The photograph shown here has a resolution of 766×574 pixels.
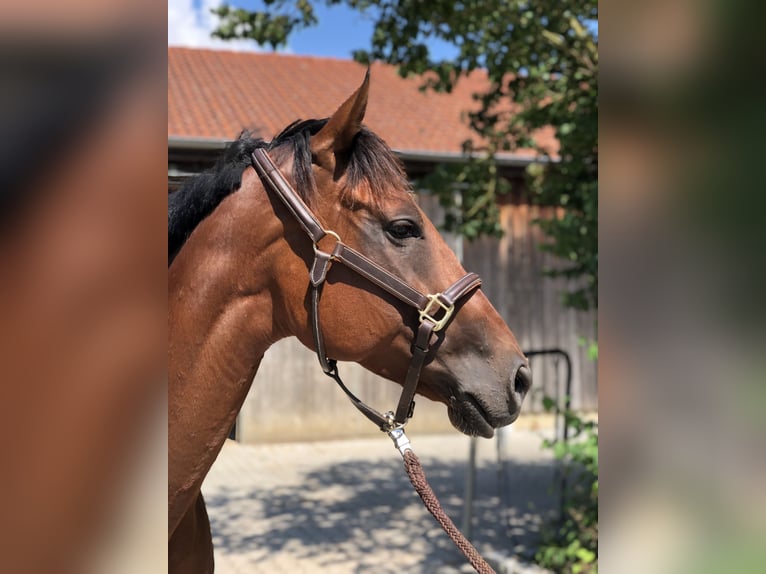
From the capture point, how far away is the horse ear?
1.54m

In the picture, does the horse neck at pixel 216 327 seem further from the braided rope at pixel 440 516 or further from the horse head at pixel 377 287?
the braided rope at pixel 440 516

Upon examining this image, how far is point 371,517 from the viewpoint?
5.98m

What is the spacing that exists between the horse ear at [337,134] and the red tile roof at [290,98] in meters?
7.00

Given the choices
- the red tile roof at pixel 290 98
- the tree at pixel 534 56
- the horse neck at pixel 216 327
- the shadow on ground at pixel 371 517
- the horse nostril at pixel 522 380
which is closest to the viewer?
the horse neck at pixel 216 327

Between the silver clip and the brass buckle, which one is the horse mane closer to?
the brass buckle

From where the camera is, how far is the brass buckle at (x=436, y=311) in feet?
5.15

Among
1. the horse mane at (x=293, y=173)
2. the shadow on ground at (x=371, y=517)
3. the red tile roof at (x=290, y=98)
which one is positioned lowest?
the shadow on ground at (x=371, y=517)

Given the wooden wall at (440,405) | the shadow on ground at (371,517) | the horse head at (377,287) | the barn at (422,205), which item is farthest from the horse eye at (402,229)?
the wooden wall at (440,405)

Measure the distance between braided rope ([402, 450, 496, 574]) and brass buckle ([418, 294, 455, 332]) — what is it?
33 cm

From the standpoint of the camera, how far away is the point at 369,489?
6.91 m

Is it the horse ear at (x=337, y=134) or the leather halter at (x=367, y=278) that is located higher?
the horse ear at (x=337, y=134)
